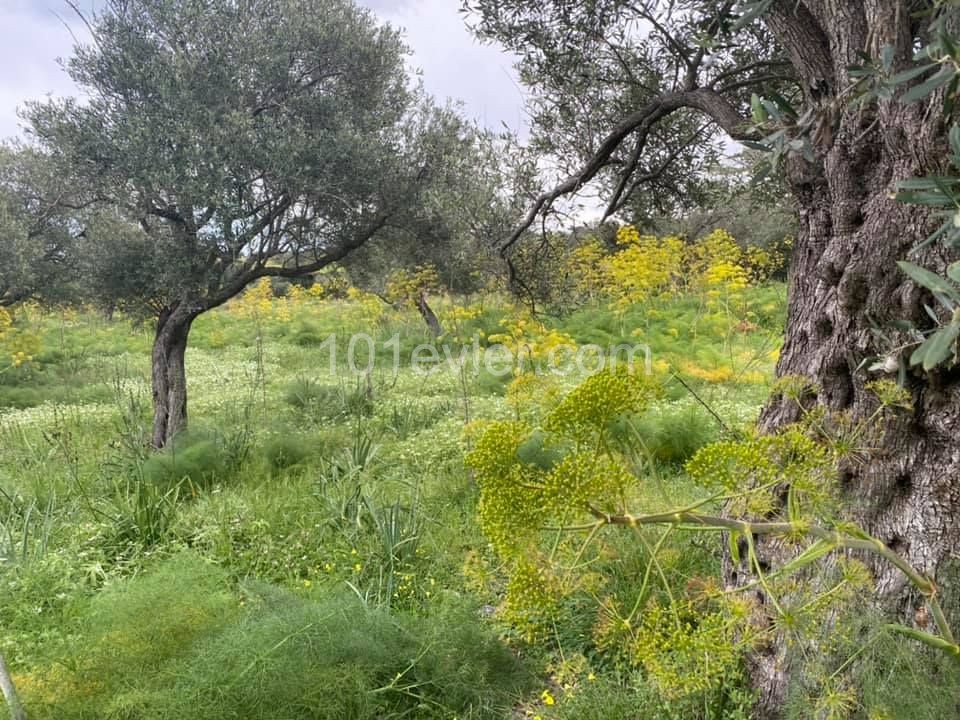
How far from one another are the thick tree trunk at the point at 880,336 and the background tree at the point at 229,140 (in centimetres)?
444

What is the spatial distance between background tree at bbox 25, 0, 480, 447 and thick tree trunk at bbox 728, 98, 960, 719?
4.44 m

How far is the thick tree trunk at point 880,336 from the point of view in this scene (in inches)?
64.2

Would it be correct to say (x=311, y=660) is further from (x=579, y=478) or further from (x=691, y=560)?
(x=691, y=560)

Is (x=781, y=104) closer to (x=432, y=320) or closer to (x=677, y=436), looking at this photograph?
(x=677, y=436)

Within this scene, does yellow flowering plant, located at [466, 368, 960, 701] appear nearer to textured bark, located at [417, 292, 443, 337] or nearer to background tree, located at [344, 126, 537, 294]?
background tree, located at [344, 126, 537, 294]

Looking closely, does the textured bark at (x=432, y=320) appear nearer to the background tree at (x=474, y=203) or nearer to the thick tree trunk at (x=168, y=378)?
the background tree at (x=474, y=203)

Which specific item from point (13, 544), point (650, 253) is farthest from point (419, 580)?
point (650, 253)

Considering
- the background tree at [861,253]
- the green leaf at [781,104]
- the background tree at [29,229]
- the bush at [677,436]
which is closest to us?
the green leaf at [781,104]

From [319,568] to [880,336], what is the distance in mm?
3002

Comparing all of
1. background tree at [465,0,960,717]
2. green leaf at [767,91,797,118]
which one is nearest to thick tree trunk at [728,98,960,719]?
background tree at [465,0,960,717]

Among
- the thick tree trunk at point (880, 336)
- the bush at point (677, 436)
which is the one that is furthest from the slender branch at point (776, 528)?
the bush at point (677, 436)

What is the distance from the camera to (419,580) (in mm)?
3266

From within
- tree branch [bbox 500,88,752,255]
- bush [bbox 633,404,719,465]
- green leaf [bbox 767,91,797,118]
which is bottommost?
bush [bbox 633,404,719,465]

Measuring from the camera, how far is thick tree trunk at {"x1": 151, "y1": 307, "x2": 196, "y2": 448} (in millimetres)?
6301
